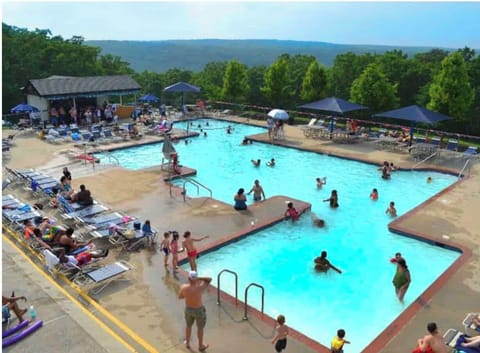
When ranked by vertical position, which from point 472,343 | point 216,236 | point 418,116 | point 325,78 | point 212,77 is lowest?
point 216,236

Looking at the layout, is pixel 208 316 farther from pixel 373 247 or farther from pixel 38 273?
pixel 373 247

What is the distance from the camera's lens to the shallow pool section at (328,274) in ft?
33.9

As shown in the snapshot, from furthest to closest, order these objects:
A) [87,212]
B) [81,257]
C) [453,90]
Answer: [453,90] → [87,212] → [81,257]

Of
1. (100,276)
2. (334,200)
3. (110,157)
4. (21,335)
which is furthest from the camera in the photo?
(110,157)

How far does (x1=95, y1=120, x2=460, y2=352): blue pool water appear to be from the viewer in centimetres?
1060

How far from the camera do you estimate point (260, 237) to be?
1430 centimetres

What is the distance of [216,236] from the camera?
13742 mm

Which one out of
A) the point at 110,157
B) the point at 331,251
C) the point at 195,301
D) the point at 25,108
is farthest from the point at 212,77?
the point at 195,301

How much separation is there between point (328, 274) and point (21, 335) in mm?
7557

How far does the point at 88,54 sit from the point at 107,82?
1158 centimetres

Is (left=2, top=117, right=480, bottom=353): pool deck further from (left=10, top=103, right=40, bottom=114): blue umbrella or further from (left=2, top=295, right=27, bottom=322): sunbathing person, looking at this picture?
(left=10, top=103, right=40, bottom=114): blue umbrella

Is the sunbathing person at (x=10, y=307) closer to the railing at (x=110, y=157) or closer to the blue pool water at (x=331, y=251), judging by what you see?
the blue pool water at (x=331, y=251)

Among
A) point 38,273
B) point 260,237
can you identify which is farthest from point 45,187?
point 260,237

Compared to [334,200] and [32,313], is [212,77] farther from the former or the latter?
[32,313]
